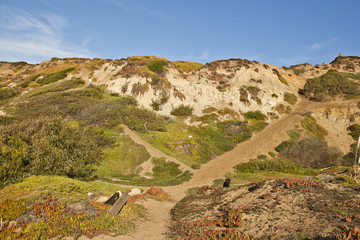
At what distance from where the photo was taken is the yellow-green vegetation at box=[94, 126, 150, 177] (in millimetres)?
27188

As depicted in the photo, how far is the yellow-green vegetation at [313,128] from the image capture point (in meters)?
41.8

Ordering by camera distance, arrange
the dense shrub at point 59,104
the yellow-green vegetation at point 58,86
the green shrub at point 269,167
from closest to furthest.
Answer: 1. the green shrub at point 269,167
2. the dense shrub at point 59,104
3. the yellow-green vegetation at point 58,86

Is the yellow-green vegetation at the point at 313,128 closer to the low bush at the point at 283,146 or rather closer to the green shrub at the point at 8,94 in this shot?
the low bush at the point at 283,146

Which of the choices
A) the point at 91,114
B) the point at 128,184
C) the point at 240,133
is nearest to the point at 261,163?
the point at 240,133

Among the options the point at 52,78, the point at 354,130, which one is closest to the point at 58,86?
the point at 52,78

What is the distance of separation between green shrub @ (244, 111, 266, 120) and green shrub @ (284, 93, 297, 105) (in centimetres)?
1231

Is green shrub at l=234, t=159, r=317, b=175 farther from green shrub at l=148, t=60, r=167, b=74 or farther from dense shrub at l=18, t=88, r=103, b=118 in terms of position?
green shrub at l=148, t=60, r=167, b=74

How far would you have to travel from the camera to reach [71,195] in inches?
450

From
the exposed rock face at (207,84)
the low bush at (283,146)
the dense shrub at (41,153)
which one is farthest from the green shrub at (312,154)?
the dense shrub at (41,153)

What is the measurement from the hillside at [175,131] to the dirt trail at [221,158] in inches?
6.2

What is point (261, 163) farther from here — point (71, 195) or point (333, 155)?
point (71, 195)

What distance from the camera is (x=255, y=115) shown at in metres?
49.1

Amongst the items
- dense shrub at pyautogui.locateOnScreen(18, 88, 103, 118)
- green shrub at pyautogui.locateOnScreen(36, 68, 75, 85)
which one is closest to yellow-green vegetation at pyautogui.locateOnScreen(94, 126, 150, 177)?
dense shrub at pyautogui.locateOnScreen(18, 88, 103, 118)

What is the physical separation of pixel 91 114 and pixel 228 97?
34.9 metres
